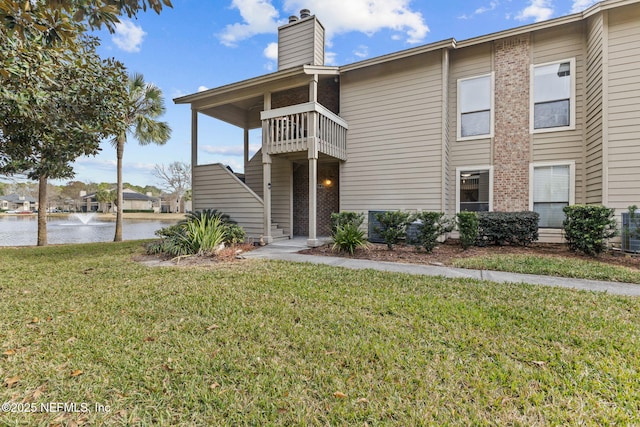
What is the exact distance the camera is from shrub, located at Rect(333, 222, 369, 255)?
7.02m

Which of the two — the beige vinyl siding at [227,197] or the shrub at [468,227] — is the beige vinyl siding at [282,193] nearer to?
the beige vinyl siding at [227,197]

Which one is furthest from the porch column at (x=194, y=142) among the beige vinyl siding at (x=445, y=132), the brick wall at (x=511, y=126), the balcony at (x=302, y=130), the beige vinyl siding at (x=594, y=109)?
the beige vinyl siding at (x=594, y=109)

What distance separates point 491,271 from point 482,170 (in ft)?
14.5

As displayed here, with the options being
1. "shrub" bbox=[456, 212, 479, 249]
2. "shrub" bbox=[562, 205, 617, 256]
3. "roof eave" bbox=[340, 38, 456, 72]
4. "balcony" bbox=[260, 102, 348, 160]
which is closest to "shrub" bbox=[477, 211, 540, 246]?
A: "shrub" bbox=[456, 212, 479, 249]

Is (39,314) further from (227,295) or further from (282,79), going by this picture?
(282,79)

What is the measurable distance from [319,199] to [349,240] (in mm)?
4461

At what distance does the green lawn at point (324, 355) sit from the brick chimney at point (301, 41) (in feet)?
33.0

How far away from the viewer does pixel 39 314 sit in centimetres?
334

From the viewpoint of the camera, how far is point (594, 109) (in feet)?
23.4

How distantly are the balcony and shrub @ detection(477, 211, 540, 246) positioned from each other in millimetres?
4653

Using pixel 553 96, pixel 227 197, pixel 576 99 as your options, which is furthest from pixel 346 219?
pixel 576 99

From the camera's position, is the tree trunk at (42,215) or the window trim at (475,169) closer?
the window trim at (475,169)

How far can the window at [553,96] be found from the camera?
7750mm

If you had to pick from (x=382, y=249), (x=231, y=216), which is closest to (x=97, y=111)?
(x=231, y=216)
